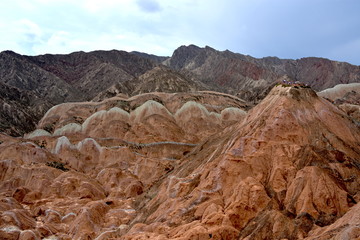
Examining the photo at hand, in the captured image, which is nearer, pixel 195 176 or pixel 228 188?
pixel 228 188

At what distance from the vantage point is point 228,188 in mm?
31734

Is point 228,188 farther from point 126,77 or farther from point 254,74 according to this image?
point 254,74

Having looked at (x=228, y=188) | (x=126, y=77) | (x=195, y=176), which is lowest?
(x=228, y=188)

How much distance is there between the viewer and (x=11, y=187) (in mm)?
51469

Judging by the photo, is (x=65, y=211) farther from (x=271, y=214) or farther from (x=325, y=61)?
(x=325, y=61)

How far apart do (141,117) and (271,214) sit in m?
63.6

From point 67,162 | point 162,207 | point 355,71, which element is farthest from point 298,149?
point 355,71

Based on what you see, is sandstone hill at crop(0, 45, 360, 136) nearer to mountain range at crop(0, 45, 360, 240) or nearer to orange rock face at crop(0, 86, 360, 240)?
mountain range at crop(0, 45, 360, 240)

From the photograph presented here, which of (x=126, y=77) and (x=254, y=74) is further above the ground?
(x=254, y=74)

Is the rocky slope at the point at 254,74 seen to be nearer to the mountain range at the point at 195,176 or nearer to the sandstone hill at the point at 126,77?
the sandstone hill at the point at 126,77

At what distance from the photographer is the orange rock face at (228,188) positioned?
27281 mm

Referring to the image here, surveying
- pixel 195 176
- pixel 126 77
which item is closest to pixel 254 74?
pixel 126 77

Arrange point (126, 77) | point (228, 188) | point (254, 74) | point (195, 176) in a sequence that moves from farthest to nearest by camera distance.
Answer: point (254, 74)
point (126, 77)
point (195, 176)
point (228, 188)

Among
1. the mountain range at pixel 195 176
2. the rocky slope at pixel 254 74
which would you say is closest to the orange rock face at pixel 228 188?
the mountain range at pixel 195 176
